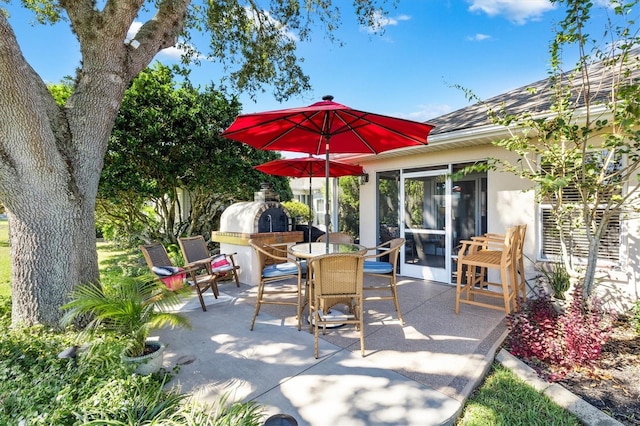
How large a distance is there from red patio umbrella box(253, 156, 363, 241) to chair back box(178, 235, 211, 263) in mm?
1807

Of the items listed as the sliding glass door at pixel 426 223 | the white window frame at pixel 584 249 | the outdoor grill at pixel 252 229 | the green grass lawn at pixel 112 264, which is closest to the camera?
the white window frame at pixel 584 249

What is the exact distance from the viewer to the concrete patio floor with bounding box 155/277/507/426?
247 centimetres

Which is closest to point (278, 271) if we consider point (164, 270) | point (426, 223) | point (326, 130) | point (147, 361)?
point (164, 270)

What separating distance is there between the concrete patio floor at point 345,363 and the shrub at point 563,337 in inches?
9.6

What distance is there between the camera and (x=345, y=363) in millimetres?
3121

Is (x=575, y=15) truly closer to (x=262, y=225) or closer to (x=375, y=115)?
(x=375, y=115)

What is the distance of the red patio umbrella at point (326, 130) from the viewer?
3361 millimetres

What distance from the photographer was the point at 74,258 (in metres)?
3.69

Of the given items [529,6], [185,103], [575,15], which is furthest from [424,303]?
[185,103]

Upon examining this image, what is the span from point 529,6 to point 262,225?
6796mm

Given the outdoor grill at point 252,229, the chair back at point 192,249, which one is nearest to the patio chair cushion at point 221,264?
the chair back at point 192,249

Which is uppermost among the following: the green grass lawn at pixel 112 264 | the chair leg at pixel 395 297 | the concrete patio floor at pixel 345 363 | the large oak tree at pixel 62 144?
the large oak tree at pixel 62 144

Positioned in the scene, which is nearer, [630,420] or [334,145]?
[630,420]

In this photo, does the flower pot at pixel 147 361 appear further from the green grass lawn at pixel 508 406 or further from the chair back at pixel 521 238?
the chair back at pixel 521 238
